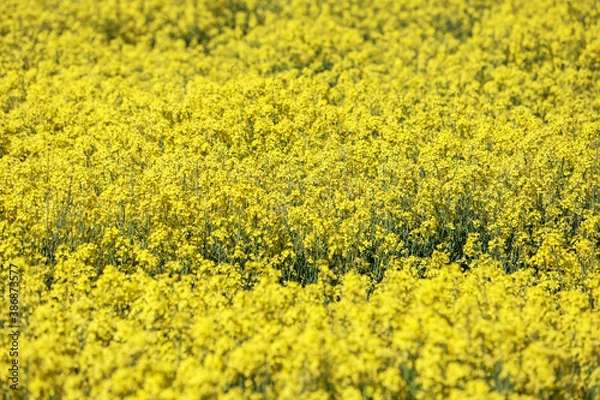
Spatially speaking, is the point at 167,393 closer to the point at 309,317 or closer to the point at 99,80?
the point at 309,317

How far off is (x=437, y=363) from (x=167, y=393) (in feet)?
7.36

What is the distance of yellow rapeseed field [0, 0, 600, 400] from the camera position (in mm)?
5938

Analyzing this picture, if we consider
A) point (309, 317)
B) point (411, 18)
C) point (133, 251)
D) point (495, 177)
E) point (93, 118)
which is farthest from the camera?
point (411, 18)

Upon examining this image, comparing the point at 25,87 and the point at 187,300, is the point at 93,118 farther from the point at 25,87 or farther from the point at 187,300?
the point at 187,300

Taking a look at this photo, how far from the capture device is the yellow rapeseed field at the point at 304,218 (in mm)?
5938

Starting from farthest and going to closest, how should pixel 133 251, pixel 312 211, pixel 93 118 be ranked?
pixel 93 118 → pixel 312 211 → pixel 133 251

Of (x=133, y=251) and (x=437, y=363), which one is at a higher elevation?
(x=437, y=363)

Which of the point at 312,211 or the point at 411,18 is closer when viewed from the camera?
the point at 312,211

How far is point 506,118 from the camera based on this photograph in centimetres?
1313

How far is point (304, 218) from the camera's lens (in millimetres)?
8797

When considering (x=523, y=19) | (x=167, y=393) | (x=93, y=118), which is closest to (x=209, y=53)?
(x=93, y=118)

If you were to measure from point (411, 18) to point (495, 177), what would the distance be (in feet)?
38.2

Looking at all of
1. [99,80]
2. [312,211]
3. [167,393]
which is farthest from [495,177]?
[99,80]

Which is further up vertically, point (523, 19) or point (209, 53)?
point (523, 19)
